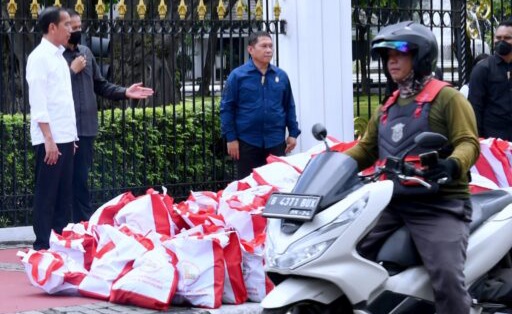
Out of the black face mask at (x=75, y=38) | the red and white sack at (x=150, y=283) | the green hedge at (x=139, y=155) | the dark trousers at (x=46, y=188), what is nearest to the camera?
the red and white sack at (x=150, y=283)

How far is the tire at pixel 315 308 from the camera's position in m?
4.75

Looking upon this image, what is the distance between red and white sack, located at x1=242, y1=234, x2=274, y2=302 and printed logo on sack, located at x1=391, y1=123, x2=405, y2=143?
76.8 inches

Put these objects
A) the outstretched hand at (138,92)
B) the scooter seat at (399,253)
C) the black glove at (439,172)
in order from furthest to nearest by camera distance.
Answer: the outstretched hand at (138,92) → the scooter seat at (399,253) → the black glove at (439,172)

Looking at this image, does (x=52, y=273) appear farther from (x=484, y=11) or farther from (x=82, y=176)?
(x=484, y=11)

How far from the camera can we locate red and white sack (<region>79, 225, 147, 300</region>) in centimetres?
703

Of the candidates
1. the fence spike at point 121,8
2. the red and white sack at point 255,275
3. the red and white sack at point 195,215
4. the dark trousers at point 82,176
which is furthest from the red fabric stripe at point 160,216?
the fence spike at point 121,8

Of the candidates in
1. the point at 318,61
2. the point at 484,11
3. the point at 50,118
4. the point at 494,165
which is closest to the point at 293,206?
the point at 494,165

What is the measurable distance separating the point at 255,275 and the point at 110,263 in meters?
0.93

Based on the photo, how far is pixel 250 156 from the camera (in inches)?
373

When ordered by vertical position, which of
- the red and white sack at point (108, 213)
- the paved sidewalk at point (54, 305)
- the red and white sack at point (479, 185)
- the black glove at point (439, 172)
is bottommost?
the paved sidewalk at point (54, 305)

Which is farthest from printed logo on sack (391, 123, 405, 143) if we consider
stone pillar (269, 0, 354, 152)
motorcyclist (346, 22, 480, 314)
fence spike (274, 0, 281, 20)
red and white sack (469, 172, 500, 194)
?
fence spike (274, 0, 281, 20)

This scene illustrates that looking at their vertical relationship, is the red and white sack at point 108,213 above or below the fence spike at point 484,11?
below

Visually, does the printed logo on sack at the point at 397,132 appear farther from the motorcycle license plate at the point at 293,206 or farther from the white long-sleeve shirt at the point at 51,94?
the white long-sleeve shirt at the point at 51,94

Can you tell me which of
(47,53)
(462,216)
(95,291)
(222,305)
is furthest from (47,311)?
(462,216)
